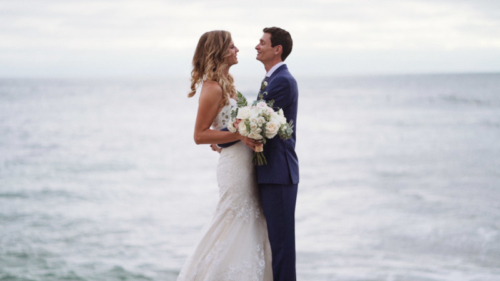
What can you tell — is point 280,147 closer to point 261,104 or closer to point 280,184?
point 280,184

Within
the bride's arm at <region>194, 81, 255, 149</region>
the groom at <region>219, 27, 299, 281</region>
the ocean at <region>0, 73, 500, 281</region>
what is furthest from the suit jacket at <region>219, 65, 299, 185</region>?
the ocean at <region>0, 73, 500, 281</region>

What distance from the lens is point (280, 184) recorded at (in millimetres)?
3375

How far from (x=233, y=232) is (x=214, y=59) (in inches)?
46.3

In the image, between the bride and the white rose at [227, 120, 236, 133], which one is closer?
the white rose at [227, 120, 236, 133]

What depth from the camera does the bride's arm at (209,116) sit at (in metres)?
3.38

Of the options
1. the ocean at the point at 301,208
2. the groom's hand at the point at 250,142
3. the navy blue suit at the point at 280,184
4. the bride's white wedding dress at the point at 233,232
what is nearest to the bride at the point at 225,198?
the bride's white wedding dress at the point at 233,232

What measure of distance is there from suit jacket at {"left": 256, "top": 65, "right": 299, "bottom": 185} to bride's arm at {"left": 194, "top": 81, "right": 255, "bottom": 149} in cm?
27

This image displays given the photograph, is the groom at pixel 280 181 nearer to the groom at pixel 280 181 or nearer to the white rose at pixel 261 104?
the groom at pixel 280 181

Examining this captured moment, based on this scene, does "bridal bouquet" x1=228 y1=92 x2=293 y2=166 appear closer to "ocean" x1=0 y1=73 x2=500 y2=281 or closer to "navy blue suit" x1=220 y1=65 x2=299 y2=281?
"navy blue suit" x1=220 y1=65 x2=299 y2=281

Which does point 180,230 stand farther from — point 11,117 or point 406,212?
point 11,117

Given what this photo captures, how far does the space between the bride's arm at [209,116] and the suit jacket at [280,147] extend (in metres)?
0.27

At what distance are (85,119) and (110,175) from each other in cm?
1906

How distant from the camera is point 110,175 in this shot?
13.7 meters

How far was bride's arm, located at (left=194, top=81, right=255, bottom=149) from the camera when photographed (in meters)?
3.38
